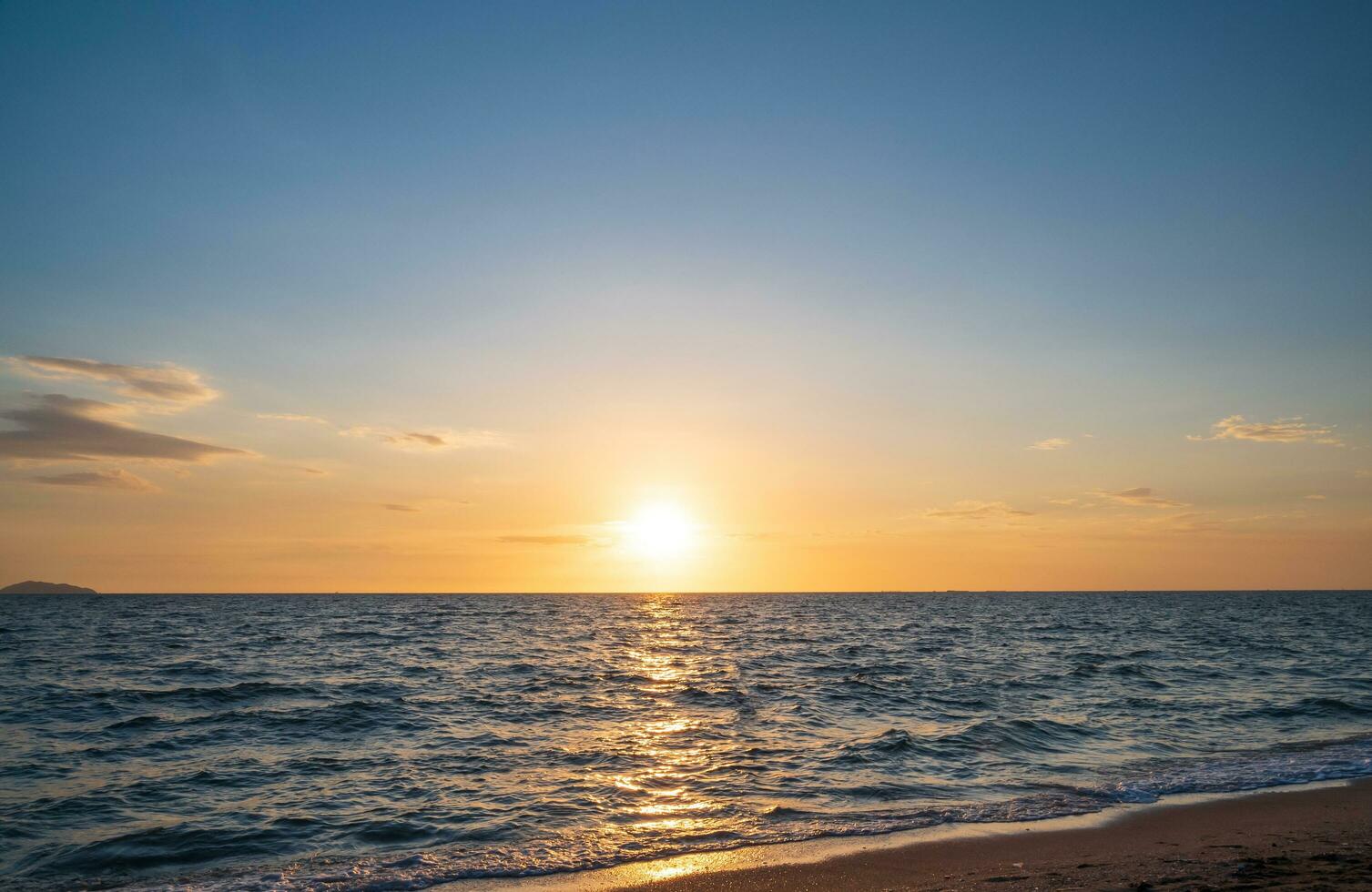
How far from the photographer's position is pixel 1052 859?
12023 mm

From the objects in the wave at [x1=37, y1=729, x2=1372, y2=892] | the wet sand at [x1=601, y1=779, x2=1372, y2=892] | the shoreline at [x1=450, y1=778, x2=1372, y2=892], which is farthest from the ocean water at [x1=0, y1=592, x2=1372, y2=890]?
the wet sand at [x1=601, y1=779, x2=1372, y2=892]

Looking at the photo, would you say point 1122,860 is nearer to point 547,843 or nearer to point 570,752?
point 547,843

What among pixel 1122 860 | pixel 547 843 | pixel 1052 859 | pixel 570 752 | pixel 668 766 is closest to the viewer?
pixel 1122 860

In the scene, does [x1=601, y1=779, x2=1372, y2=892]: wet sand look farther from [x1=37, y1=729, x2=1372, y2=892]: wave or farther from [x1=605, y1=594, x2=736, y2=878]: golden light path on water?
[x1=605, y1=594, x2=736, y2=878]: golden light path on water

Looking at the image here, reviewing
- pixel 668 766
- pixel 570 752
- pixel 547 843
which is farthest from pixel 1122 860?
pixel 570 752

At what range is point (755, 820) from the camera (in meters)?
14.5

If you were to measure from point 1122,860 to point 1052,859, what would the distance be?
3.09 ft

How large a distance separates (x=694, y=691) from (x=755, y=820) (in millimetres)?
16253

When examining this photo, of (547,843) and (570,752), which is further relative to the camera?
(570,752)

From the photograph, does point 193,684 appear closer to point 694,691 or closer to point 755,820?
point 694,691

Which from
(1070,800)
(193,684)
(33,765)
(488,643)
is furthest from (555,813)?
(488,643)

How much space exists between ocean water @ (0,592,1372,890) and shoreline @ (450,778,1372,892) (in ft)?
2.36

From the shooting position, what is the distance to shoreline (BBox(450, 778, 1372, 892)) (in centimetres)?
1085

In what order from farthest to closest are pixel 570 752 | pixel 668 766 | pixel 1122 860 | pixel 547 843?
pixel 570 752 → pixel 668 766 → pixel 547 843 → pixel 1122 860
